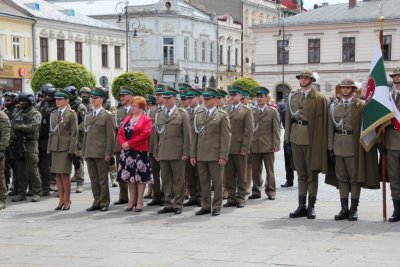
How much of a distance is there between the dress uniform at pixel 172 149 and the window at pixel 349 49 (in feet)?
150

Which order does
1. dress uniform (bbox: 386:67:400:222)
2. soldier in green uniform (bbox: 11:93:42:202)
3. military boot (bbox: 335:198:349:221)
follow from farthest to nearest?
soldier in green uniform (bbox: 11:93:42:202) → military boot (bbox: 335:198:349:221) → dress uniform (bbox: 386:67:400:222)

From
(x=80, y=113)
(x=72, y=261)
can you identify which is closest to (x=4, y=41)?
(x=80, y=113)

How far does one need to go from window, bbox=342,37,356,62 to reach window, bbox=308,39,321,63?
2.10 metres

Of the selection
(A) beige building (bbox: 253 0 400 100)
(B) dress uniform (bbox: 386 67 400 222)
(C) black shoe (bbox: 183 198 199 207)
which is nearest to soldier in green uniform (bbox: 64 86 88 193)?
(C) black shoe (bbox: 183 198 199 207)

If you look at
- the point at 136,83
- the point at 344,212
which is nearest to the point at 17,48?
the point at 136,83

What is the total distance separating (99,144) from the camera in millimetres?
11883

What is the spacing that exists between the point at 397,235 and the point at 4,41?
38.1 metres

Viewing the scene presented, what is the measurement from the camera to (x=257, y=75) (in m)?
60.4

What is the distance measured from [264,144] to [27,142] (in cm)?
433

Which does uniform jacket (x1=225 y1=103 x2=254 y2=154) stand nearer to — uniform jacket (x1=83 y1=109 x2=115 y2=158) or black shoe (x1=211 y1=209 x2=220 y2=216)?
black shoe (x1=211 y1=209 x2=220 y2=216)

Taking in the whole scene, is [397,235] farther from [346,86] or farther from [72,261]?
[72,261]

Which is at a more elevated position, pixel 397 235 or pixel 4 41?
pixel 4 41

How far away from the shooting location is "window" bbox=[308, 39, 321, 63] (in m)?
57.0

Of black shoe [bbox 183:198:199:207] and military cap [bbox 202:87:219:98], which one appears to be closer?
military cap [bbox 202:87:219:98]
